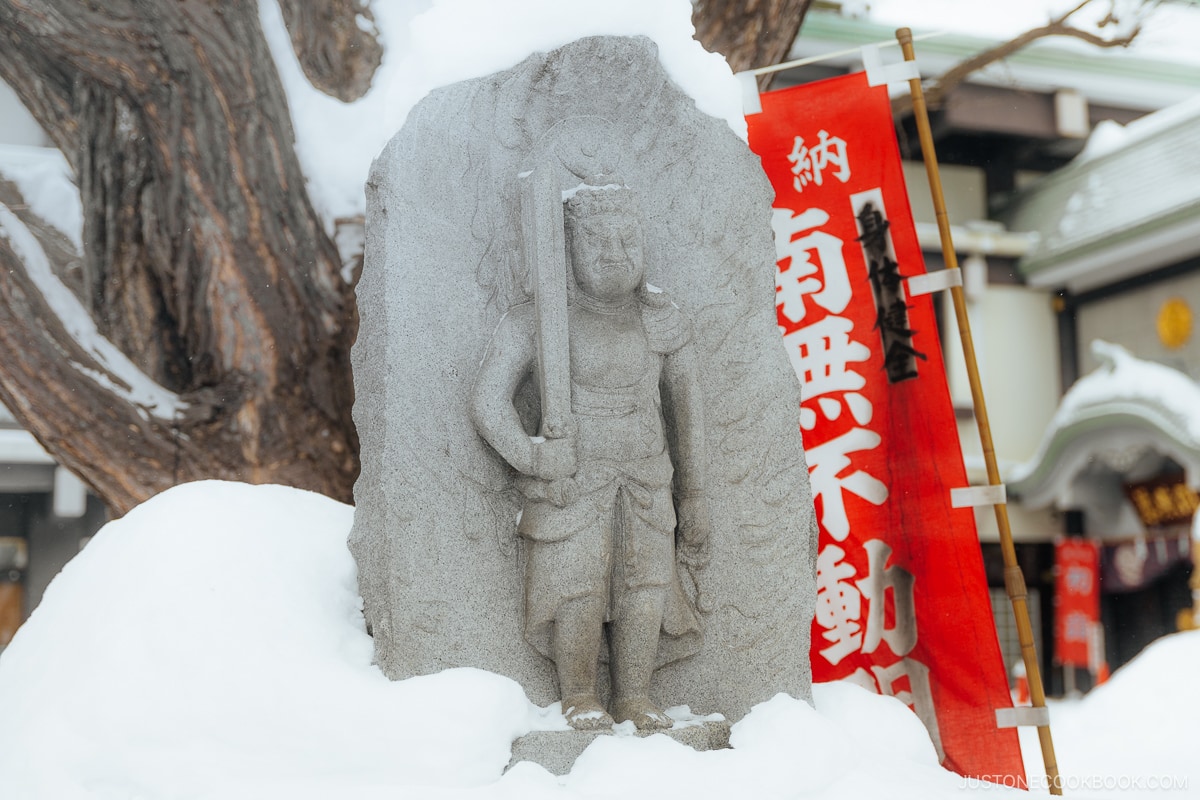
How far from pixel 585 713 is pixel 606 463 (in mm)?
695

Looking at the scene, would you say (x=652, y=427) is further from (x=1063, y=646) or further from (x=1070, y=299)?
(x=1070, y=299)

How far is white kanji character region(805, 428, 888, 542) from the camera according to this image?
4660 millimetres

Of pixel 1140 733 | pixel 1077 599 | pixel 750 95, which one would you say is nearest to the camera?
pixel 750 95

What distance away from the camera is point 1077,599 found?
36.7 ft

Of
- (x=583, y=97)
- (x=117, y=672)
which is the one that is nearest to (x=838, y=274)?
(x=583, y=97)

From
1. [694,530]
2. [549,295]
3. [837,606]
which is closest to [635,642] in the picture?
[694,530]

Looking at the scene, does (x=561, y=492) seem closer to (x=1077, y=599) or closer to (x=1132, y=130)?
(x=1077, y=599)

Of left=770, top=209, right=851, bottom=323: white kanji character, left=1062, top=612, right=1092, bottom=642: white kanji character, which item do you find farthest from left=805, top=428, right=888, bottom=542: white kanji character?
left=1062, top=612, right=1092, bottom=642: white kanji character

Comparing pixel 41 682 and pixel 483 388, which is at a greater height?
pixel 483 388

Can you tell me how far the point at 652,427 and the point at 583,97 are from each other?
106 cm

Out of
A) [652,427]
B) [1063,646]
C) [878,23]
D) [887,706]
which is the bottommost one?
[1063,646]

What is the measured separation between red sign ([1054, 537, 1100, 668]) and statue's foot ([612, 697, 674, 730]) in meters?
9.01

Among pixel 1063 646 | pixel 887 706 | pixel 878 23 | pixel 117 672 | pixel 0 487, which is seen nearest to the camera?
pixel 117 672

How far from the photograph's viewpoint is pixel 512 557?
3.26 meters
